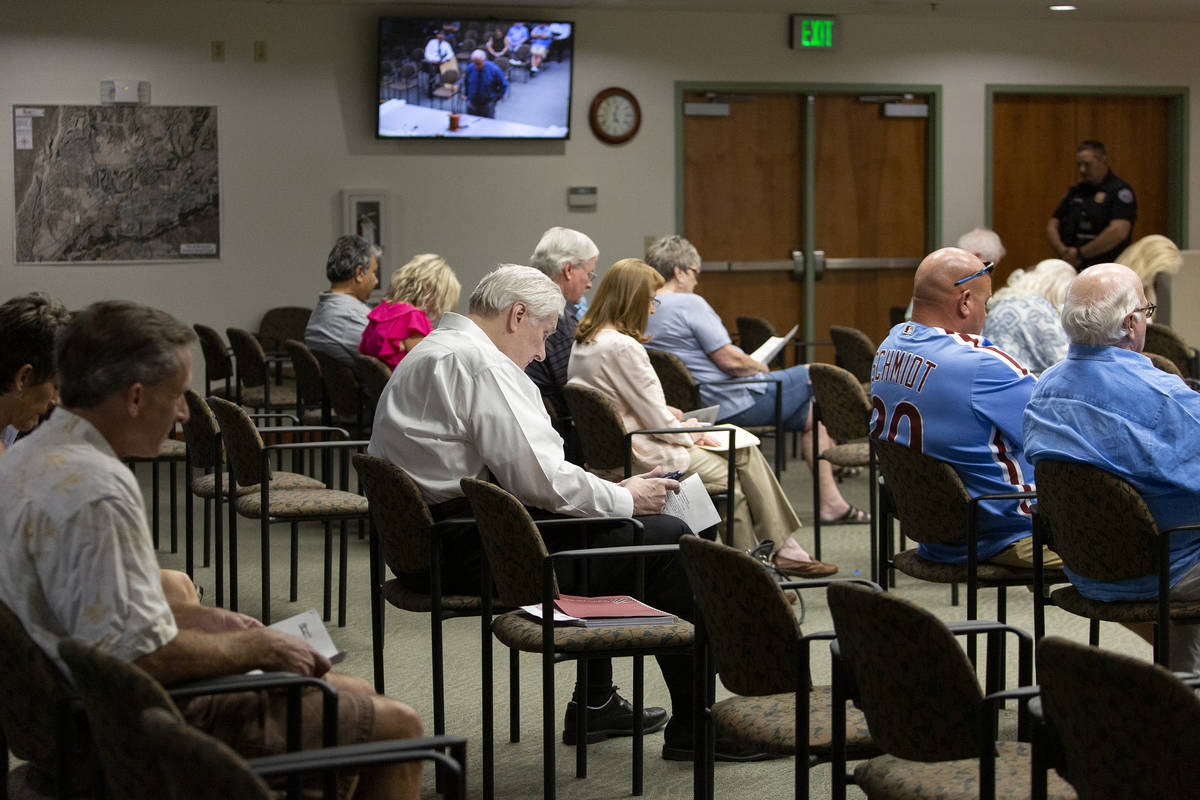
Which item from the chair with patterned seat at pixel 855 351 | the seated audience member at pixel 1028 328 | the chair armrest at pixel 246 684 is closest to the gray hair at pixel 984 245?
the chair with patterned seat at pixel 855 351

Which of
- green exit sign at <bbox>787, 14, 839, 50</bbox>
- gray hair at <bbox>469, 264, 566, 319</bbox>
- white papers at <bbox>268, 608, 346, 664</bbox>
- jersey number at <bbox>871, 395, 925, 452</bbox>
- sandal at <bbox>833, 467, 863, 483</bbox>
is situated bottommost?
sandal at <bbox>833, 467, 863, 483</bbox>

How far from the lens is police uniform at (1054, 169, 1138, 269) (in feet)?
31.0

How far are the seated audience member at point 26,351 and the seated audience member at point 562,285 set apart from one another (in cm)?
271

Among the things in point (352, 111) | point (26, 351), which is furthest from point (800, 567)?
point (352, 111)

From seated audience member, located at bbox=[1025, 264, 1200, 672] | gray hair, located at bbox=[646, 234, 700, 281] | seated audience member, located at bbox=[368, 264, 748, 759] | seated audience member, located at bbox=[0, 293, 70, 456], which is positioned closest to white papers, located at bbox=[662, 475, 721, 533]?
seated audience member, located at bbox=[368, 264, 748, 759]

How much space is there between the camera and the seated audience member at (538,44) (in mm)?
8914

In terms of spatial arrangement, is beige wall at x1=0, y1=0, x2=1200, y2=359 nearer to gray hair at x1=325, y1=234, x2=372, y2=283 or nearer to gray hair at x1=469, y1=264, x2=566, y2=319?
gray hair at x1=325, y1=234, x2=372, y2=283

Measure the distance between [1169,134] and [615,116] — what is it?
4.29 m

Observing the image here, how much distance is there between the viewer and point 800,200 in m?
9.82

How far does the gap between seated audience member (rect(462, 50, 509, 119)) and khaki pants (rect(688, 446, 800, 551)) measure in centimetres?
469

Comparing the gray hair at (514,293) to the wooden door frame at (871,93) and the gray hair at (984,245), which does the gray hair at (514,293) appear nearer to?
the gray hair at (984,245)

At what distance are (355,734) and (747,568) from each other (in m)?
0.71

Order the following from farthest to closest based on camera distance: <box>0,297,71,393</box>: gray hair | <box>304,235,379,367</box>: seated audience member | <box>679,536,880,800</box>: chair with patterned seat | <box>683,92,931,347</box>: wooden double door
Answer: <box>683,92,931,347</box>: wooden double door, <box>304,235,379,367</box>: seated audience member, <box>0,297,71,393</box>: gray hair, <box>679,536,880,800</box>: chair with patterned seat

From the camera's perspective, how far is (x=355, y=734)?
2.29 m
